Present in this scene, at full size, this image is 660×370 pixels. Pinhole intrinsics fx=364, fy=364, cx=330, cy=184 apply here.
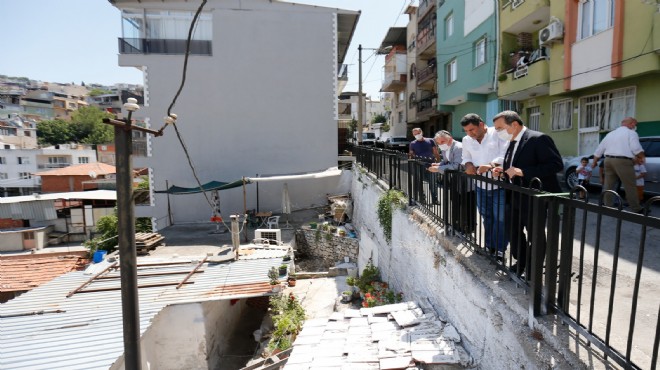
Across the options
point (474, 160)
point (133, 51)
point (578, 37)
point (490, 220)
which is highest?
point (133, 51)

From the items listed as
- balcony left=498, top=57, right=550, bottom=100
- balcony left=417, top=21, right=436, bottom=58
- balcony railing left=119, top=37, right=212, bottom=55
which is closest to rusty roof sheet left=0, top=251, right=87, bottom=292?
balcony railing left=119, top=37, right=212, bottom=55

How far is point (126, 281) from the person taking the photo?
171 inches

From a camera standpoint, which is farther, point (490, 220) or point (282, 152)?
point (282, 152)

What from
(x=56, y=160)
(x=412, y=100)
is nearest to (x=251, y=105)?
(x=412, y=100)

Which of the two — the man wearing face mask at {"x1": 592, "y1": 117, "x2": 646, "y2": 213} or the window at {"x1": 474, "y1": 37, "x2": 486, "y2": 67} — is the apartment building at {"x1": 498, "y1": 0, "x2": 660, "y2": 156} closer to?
the window at {"x1": 474, "y1": 37, "x2": 486, "y2": 67}

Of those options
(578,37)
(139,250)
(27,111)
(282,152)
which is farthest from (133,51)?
(27,111)

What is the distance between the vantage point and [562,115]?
13.0 meters

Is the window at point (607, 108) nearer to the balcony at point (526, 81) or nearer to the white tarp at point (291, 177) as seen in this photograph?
the balcony at point (526, 81)

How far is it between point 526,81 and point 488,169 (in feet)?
37.9

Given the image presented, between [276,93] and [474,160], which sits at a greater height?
[276,93]

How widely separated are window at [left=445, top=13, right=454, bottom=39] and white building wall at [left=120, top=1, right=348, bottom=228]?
254 inches

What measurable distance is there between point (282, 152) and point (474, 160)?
607 inches

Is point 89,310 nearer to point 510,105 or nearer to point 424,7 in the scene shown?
point 510,105

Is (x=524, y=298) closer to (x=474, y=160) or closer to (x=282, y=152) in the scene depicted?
(x=474, y=160)
